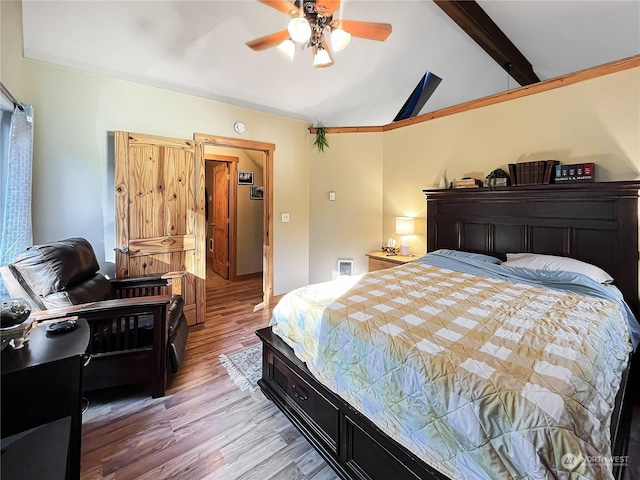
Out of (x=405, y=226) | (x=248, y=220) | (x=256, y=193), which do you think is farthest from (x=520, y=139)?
(x=248, y=220)

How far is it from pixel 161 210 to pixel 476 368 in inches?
123

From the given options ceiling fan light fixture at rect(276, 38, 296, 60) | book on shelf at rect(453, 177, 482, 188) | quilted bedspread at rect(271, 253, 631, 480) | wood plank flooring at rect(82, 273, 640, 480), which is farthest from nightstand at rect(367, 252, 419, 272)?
ceiling fan light fixture at rect(276, 38, 296, 60)

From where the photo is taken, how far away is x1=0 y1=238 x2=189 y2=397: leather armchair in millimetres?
1830

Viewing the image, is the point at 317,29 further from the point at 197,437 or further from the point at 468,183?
the point at 197,437

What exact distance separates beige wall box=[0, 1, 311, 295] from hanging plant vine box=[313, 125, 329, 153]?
1.35 meters

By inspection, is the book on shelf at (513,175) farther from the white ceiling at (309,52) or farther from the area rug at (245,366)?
the area rug at (245,366)

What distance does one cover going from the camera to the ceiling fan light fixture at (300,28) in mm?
1747

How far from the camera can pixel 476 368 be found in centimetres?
108

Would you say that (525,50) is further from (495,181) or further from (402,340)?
(402,340)

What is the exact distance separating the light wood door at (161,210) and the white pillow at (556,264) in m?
3.29

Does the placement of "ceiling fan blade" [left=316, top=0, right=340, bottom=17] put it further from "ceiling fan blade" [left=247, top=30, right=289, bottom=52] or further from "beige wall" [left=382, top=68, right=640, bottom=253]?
"beige wall" [left=382, top=68, right=640, bottom=253]

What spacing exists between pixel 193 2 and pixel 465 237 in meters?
3.43

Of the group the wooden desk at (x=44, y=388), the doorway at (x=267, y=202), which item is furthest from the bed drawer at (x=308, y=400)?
the doorway at (x=267, y=202)

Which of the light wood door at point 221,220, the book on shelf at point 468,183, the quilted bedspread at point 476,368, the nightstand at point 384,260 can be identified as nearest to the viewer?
the quilted bedspread at point 476,368
